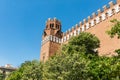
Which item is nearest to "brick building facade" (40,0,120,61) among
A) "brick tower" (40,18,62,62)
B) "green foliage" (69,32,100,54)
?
"brick tower" (40,18,62,62)

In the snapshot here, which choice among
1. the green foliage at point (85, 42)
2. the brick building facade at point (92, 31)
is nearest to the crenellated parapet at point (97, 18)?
the brick building facade at point (92, 31)

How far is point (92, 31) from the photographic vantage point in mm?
42781

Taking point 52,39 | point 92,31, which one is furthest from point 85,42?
point 52,39

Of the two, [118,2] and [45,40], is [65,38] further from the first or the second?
[118,2]

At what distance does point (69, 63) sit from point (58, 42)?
88.1 feet

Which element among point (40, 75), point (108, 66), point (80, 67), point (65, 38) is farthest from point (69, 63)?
point (65, 38)

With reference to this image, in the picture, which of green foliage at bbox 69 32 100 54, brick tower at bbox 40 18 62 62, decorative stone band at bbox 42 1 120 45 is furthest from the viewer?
brick tower at bbox 40 18 62 62

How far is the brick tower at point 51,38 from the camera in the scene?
1929 inches

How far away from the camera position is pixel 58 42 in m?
50.1

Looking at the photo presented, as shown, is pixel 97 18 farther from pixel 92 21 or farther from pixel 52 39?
pixel 52 39

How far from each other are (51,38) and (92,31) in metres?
9.40

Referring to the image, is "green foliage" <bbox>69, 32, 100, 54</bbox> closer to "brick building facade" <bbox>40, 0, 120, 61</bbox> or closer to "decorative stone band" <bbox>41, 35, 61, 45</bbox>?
"brick building facade" <bbox>40, 0, 120, 61</bbox>

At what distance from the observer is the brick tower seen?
4900cm

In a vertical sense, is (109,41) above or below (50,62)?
above
